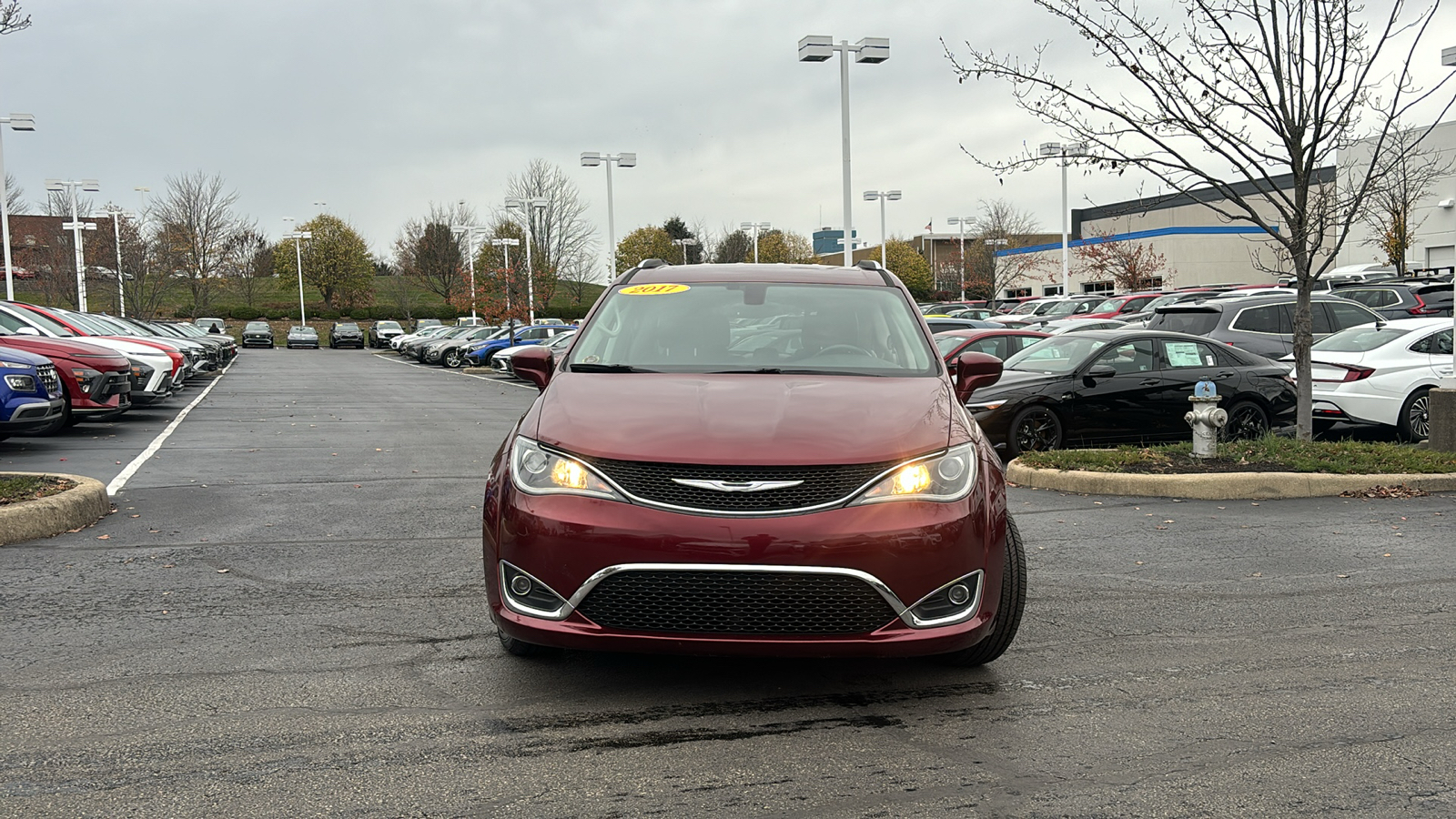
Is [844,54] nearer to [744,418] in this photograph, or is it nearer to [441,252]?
[744,418]

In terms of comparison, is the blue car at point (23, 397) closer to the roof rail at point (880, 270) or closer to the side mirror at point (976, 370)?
the roof rail at point (880, 270)

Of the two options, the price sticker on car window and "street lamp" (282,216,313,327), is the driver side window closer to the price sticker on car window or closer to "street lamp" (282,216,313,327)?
the price sticker on car window

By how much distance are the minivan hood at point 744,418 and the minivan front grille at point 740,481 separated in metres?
0.03

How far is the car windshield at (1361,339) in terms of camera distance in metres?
13.4

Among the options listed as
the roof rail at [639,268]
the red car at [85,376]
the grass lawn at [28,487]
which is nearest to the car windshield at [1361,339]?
the roof rail at [639,268]

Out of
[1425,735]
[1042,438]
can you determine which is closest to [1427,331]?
[1042,438]

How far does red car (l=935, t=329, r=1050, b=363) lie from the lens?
51.3ft

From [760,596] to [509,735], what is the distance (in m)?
0.97

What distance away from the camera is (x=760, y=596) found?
397 cm

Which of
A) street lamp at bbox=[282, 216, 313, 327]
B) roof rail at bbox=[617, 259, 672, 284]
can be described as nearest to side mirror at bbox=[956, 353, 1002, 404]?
roof rail at bbox=[617, 259, 672, 284]

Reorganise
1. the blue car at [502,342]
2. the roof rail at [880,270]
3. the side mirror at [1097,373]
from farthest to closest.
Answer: the blue car at [502,342] → the side mirror at [1097,373] → the roof rail at [880,270]

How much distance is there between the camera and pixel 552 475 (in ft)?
13.9

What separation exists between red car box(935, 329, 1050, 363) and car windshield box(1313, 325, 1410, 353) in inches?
131

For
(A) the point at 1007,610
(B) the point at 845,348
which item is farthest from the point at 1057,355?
(A) the point at 1007,610
